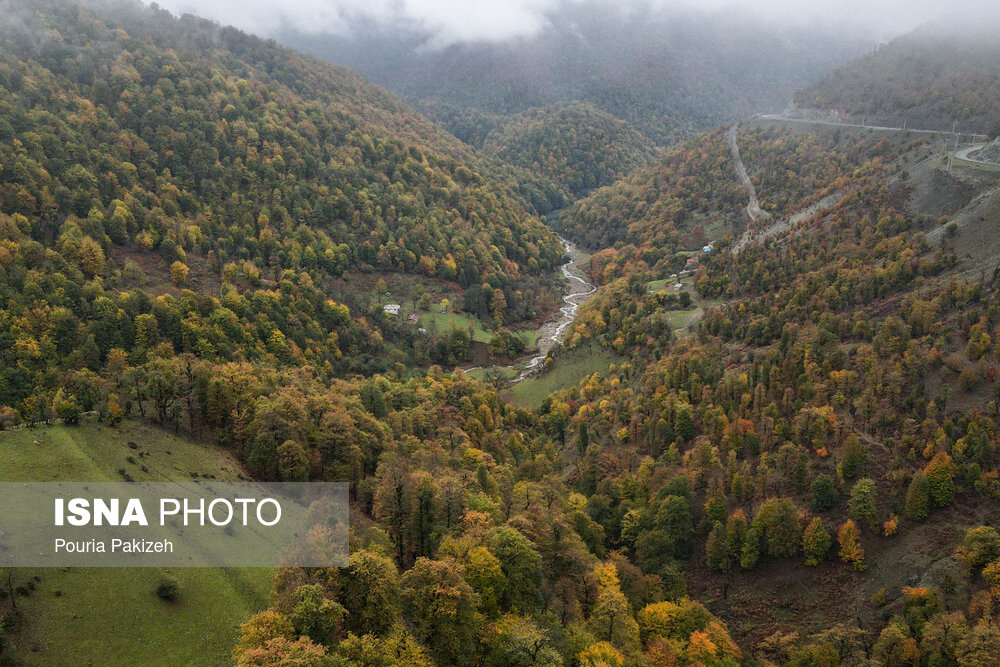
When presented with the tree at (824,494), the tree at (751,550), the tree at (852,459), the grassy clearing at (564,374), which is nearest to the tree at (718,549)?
the tree at (751,550)

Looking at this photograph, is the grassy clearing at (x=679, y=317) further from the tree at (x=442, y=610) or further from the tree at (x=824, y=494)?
the tree at (x=442, y=610)

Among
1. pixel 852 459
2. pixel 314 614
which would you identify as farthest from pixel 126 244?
pixel 852 459

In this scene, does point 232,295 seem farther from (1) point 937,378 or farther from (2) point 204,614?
(1) point 937,378

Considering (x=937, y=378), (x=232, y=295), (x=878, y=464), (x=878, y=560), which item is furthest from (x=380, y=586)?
(x=232, y=295)

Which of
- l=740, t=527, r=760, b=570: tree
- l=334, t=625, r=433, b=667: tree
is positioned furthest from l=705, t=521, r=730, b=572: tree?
l=334, t=625, r=433, b=667: tree

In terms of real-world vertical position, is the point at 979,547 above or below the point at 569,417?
below

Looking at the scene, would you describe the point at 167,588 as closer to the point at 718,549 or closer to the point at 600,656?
the point at 600,656
